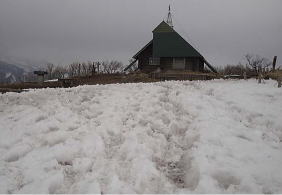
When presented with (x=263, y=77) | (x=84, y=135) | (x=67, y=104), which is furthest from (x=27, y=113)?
(x=263, y=77)

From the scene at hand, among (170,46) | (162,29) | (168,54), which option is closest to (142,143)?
(168,54)

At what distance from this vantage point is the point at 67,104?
481 inches

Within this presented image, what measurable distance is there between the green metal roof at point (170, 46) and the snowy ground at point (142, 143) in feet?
77.7

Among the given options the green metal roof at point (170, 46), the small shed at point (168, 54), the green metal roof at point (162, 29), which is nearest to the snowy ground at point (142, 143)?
the green metal roof at point (170, 46)

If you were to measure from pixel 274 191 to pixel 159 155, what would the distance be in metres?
3.02

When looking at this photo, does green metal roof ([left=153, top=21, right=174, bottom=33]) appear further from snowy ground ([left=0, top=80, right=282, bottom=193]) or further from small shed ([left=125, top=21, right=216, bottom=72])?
snowy ground ([left=0, top=80, right=282, bottom=193])

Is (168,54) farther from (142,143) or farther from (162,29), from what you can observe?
(142,143)

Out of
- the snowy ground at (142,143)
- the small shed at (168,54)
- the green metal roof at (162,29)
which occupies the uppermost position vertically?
the green metal roof at (162,29)

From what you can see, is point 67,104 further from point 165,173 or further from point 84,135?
point 165,173

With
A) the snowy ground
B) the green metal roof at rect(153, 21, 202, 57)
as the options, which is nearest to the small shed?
the green metal roof at rect(153, 21, 202, 57)

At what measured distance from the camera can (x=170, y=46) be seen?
37.4 meters

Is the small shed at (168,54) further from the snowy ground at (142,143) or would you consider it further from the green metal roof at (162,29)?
the snowy ground at (142,143)

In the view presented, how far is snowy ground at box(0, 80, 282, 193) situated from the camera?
23.9 feet

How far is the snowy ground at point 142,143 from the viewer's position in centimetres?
729
